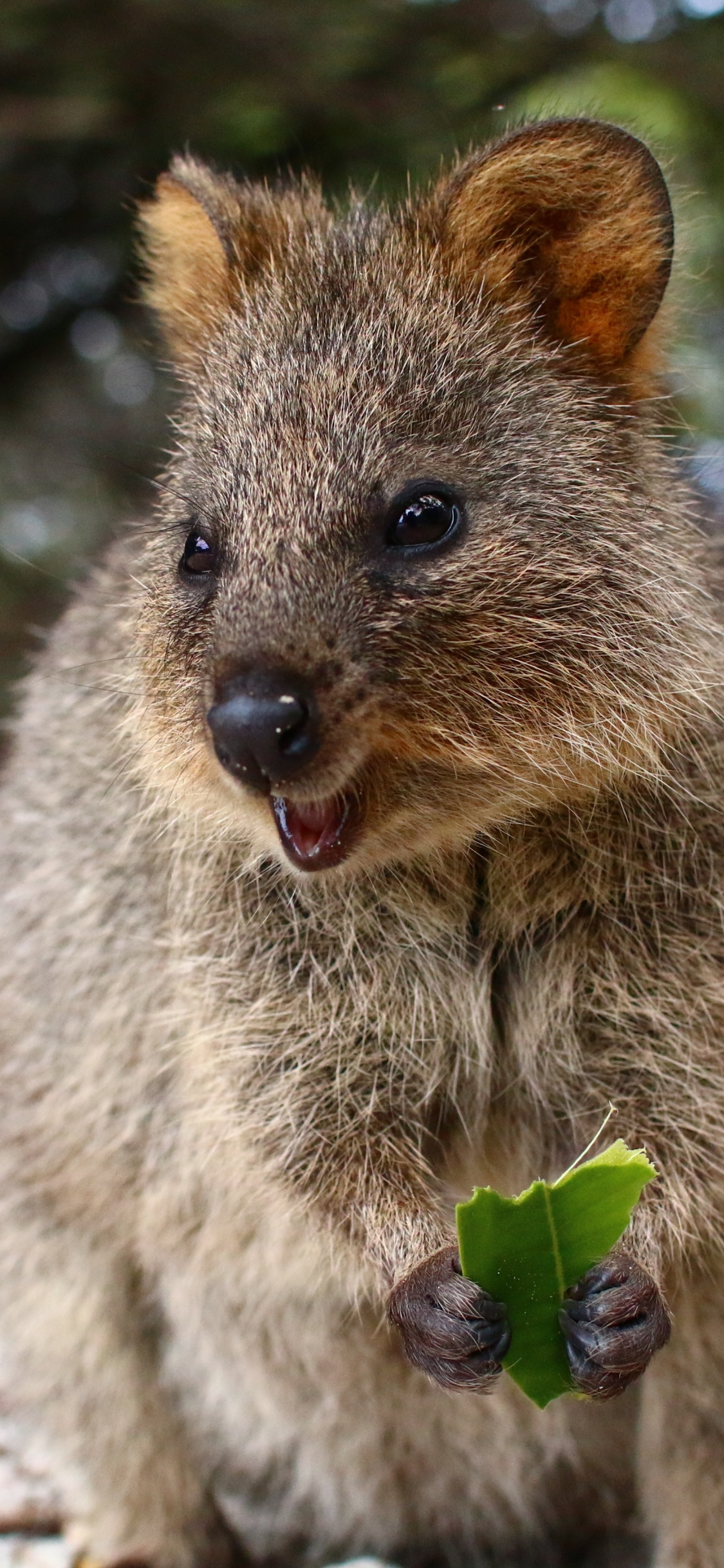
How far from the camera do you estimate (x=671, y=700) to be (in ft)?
12.0

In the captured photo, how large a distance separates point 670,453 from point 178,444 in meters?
1.32

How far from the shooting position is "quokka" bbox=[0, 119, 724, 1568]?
3.40 metres

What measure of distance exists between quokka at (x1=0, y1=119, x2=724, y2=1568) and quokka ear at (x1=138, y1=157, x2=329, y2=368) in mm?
15

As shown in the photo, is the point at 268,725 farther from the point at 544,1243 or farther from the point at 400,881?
the point at 544,1243

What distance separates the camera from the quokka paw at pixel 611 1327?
3252 millimetres

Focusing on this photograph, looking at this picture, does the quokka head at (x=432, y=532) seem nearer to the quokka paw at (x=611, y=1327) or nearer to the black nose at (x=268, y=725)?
the black nose at (x=268, y=725)

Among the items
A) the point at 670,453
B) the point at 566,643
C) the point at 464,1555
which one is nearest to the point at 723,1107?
the point at 566,643

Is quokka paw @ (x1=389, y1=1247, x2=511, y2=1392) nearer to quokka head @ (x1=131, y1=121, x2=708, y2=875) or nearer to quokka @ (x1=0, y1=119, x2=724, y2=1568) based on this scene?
quokka @ (x1=0, y1=119, x2=724, y2=1568)

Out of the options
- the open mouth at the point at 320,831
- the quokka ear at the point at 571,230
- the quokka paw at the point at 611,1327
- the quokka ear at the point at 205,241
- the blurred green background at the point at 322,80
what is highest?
the blurred green background at the point at 322,80

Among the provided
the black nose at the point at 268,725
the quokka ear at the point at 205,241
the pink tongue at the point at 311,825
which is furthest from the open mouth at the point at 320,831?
the quokka ear at the point at 205,241

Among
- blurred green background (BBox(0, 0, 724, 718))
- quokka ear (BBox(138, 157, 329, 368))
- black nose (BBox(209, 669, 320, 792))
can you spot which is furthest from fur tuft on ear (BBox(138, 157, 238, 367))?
blurred green background (BBox(0, 0, 724, 718))

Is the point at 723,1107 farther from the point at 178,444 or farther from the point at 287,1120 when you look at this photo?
the point at 178,444

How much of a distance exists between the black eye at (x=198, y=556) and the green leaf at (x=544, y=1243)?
5.35 ft

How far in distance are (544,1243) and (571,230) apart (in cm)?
242
